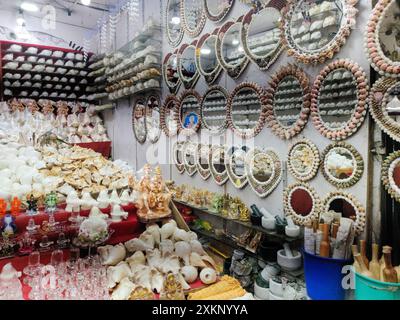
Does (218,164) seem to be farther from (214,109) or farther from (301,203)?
(301,203)

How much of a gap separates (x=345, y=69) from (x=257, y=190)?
33.0 inches

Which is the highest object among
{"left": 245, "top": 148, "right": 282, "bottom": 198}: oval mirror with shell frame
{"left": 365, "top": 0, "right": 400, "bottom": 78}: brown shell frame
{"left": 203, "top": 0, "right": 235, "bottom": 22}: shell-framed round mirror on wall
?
{"left": 203, "top": 0, "right": 235, "bottom": 22}: shell-framed round mirror on wall

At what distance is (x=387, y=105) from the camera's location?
1134mm

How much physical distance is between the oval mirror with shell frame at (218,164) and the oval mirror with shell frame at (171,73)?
30.3 inches

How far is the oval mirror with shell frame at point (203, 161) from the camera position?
224 centimetres

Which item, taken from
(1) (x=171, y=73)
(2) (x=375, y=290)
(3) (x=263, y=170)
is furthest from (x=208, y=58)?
(2) (x=375, y=290)

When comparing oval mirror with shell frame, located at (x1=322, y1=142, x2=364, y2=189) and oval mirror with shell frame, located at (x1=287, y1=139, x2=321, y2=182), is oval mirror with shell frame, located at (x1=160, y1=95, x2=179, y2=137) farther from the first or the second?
oval mirror with shell frame, located at (x1=322, y1=142, x2=364, y2=189)

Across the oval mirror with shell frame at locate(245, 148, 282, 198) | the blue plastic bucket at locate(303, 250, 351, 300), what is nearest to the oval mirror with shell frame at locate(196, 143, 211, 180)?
the oval mirror with shell frame at locate(245, 148, 282, 198)

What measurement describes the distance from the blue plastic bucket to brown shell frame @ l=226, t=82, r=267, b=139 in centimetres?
83

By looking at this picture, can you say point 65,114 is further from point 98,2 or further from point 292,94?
point 292,94

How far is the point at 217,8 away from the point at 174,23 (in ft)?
1.99

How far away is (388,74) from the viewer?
3.63 ft

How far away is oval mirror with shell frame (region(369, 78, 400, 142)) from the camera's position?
1.10 metres
